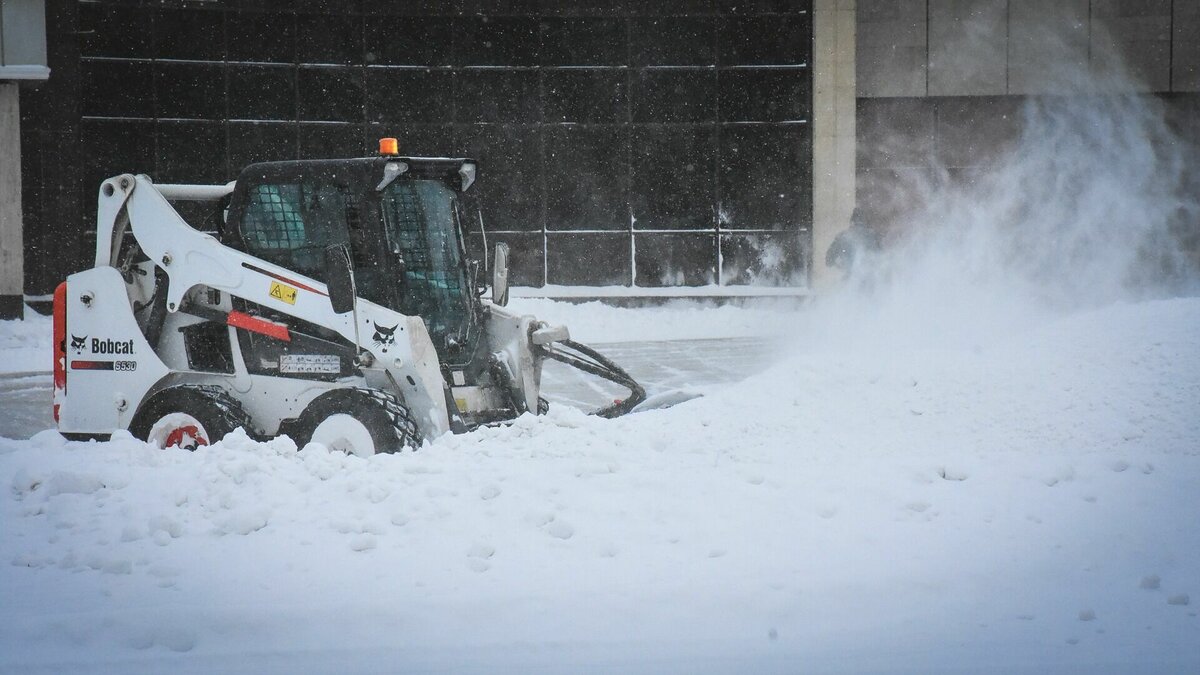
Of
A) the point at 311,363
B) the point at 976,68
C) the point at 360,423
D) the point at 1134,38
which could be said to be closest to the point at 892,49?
the point at 976,68

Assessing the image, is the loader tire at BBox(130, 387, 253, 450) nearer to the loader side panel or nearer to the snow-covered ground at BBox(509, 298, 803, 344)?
the loader side panel

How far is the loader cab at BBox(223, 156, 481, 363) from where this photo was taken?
25.4 ft

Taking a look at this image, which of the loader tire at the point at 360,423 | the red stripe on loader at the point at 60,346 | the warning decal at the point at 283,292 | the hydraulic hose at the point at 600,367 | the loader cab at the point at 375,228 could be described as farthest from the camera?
the hydraulic hose at the point at 600,367

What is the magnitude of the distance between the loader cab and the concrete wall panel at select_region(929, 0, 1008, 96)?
14630 mm

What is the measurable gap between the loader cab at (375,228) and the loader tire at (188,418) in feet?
3.28

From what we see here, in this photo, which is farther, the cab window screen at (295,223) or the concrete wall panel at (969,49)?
the concrete wall panel at (969,49)

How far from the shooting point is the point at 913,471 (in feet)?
22.3

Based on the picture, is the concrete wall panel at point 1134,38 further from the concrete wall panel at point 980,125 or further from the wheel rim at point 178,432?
the wheel rim at point 178,432

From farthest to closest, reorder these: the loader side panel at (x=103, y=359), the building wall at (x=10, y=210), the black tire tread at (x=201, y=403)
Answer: the building wall at (x=10, y=210), the loader side panel at (x=103, y=359), the black tire tread at (x=201, y=403)

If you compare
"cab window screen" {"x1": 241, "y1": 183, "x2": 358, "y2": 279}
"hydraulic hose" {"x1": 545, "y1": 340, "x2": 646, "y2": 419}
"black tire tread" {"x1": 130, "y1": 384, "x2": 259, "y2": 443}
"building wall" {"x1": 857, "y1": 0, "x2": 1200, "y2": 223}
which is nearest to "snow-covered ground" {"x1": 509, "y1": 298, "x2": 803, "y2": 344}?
"building wall" {"x1": 857, "y1": 0, "x2": 1200, "y2": 223}

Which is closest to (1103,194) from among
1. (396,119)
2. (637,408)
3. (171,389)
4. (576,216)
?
(576,216)

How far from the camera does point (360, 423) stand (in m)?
7.03

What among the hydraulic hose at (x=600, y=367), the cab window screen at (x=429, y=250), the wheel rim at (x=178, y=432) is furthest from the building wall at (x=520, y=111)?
the wheel rim at (x=178, y=432)

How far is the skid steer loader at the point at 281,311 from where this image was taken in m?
7.46
